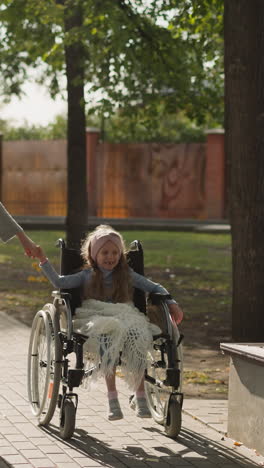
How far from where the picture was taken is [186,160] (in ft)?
115

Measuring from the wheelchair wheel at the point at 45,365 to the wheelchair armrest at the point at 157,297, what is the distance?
0.60 meters

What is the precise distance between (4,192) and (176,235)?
959cm

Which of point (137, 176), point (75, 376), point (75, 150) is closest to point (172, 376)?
point (75, 376)

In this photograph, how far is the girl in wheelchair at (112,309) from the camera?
6.34m

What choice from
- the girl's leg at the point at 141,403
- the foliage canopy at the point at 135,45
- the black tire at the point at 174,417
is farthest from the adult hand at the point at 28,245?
the foliage canopy at the point at 135,45

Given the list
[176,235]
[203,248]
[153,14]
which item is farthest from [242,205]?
[176,235]

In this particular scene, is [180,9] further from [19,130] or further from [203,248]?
[19,130]

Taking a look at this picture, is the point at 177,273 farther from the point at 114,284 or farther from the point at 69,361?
the point at 69,361

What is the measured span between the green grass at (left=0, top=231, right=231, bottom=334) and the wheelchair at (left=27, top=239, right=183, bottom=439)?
513 cm

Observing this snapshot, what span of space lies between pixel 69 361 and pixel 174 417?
68cm

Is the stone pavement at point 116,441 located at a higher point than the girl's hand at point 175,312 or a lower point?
lower

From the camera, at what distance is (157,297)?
6.75 meters

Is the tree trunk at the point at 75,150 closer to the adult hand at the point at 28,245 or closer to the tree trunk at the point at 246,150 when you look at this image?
the tree trunk at the point at 246,150

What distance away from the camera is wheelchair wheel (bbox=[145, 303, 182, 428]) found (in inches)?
250
